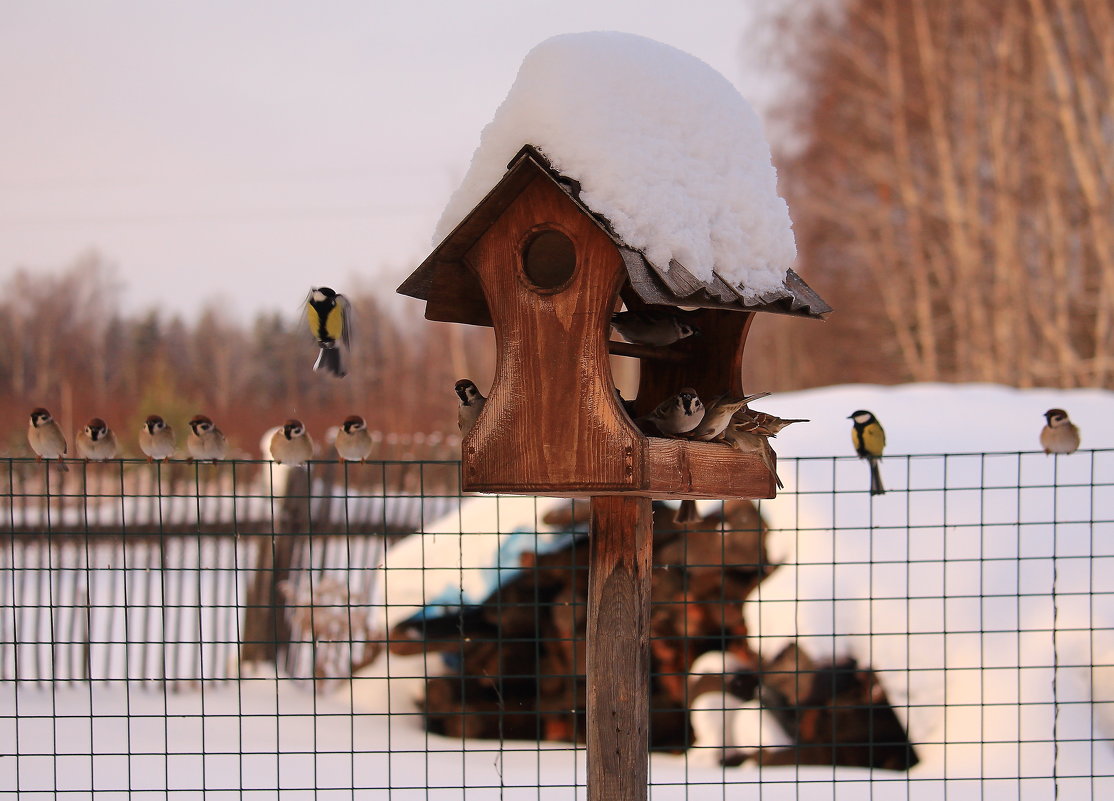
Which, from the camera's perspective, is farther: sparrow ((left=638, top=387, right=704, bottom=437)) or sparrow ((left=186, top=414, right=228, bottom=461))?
sparrow ((left=186, top=414, right=228, bottom=461))

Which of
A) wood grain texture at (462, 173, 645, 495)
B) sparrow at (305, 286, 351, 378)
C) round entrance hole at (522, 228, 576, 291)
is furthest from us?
sparrow at (305, 286, 351, 378)

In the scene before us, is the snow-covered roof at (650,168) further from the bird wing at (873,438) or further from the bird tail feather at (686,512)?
the bird wing at (873,438)

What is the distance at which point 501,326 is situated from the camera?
10.7ft

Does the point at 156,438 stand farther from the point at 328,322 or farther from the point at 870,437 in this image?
the point at 870,437

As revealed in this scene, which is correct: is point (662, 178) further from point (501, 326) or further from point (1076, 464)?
point (1076, 464)

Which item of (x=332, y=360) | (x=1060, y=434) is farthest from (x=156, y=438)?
(x=1060, y=434)

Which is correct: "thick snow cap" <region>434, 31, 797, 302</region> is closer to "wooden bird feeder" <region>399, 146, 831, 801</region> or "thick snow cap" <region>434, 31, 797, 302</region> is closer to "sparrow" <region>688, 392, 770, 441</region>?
"wooden bird feeder" <region>399, 146, 831, 801</region>

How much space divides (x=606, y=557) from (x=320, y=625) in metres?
4.94

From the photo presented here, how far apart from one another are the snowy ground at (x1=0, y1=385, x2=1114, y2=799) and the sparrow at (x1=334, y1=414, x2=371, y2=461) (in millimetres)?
472

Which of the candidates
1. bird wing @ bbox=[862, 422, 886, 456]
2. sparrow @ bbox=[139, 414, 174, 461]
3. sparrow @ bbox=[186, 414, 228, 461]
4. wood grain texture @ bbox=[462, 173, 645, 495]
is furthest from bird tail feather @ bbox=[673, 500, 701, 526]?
sparrow @ bbox=[139, 414, 174, 461]

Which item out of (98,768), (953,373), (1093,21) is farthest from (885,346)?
(98,768)

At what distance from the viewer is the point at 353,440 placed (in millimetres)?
4789

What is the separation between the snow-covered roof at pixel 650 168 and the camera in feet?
10.2

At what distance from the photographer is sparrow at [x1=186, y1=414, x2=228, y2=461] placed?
4.76 m
